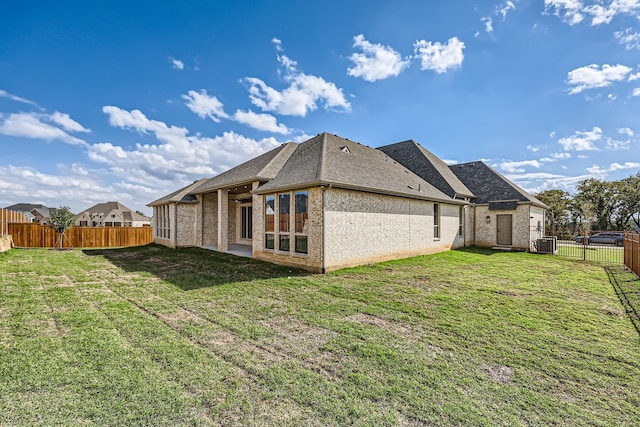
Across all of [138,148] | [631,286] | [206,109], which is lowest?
[631,286]

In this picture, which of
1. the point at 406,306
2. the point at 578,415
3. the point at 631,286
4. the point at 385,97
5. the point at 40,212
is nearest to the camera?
the point at 578,415

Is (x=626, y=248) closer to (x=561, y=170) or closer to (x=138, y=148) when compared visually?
(x=561, y=170)

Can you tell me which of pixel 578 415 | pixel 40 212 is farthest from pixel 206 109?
pixel 40 212

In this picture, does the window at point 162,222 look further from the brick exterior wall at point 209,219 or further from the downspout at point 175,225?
the brick exterior wall at point 209,219

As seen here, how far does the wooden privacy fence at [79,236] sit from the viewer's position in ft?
63.5

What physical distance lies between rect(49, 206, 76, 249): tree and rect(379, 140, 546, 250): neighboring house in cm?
2350

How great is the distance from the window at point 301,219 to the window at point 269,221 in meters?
1.32

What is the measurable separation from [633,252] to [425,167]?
1119 centimetres

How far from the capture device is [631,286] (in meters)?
8.20

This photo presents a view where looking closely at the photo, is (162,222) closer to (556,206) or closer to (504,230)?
(504,230)

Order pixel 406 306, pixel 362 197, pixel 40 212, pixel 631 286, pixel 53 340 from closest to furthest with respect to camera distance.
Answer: pixel 53 340
pixel 406 306
pixel 631 286
pixel 362 197
pixel 40 212

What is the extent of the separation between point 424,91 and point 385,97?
1992 mm

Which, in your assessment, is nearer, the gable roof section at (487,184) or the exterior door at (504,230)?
the exterior door at (504,230)

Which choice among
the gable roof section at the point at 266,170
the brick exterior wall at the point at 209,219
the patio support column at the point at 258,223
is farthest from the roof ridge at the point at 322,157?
the brick exterior wall at the point at 209,219
